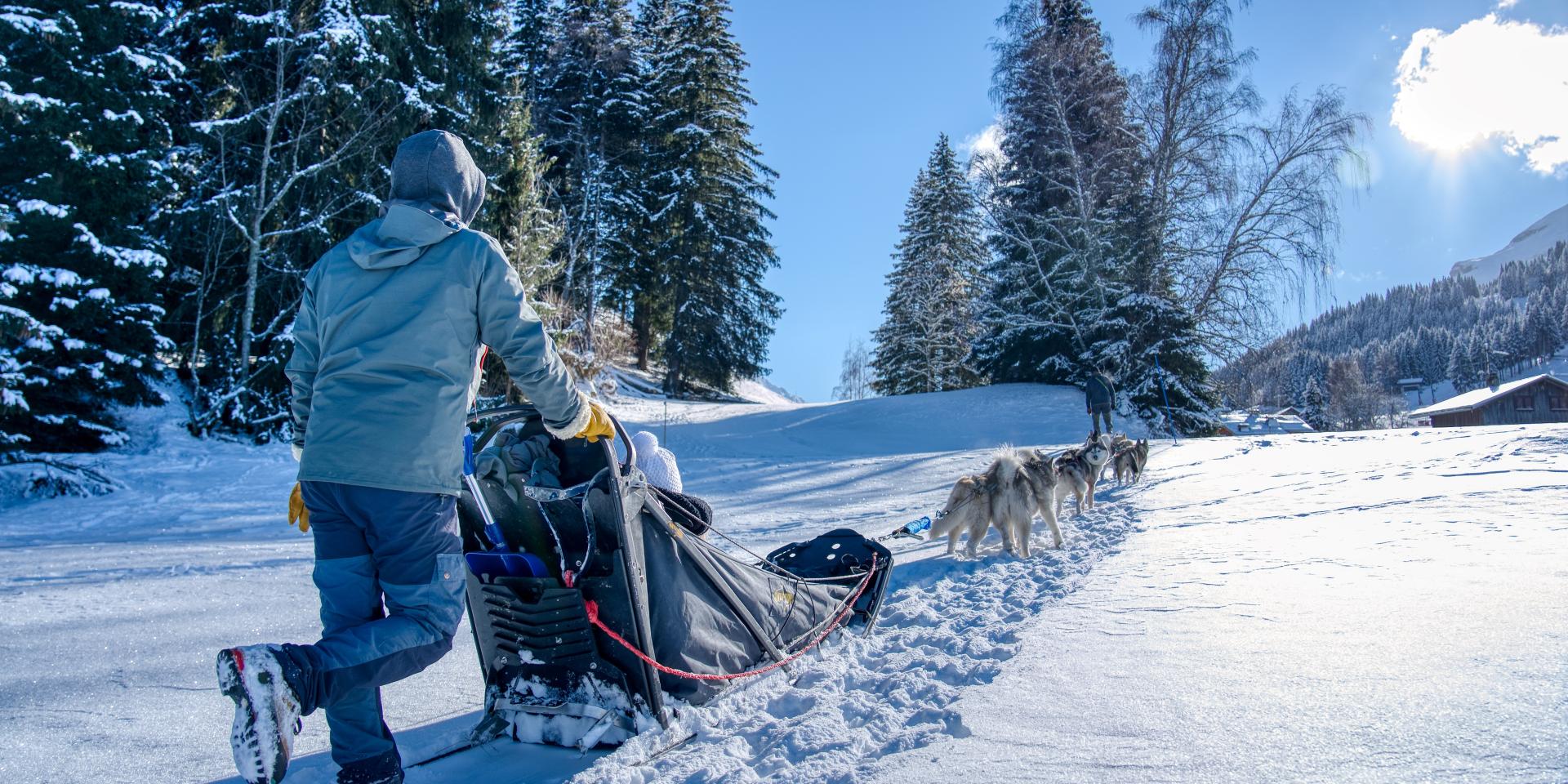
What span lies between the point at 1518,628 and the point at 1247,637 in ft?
2.46

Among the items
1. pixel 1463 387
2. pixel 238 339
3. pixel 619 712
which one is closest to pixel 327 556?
pixel 619 712

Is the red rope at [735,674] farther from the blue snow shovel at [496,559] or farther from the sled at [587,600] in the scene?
the blue snow shovel at [496,559]

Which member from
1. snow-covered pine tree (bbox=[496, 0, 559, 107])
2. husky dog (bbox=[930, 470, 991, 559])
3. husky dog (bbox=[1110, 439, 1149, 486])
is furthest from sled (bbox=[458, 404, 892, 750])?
snow-covered pine tree (bbox=[496, 0, 559, 107])

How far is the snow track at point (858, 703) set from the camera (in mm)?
2344

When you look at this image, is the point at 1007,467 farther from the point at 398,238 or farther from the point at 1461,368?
the point at 1461,368

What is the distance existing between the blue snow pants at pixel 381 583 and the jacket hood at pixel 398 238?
0.64 meters

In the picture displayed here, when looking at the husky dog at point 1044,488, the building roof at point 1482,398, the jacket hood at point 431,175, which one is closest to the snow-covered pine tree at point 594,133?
the husky dog at point 1044,488

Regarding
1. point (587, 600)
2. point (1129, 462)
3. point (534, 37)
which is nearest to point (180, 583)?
point (587, 600)

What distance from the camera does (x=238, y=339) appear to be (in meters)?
14.0

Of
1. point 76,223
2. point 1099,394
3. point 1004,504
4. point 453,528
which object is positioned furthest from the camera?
point 1099,394

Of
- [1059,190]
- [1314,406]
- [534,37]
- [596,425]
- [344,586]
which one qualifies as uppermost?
[534,37]

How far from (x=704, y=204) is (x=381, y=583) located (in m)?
25.3

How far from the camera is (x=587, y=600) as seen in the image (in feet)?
8.11

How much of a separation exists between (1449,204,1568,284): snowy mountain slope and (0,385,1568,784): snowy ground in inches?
6201
